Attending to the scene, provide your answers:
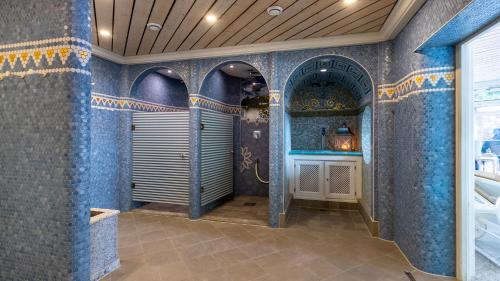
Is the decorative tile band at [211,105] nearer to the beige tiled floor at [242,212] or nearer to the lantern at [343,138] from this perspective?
the beige tiled floor at [242,212]

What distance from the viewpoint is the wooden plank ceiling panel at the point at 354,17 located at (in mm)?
2427

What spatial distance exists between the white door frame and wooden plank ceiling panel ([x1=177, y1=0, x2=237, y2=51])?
219cm

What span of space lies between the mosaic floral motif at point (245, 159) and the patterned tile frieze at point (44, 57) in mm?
3913

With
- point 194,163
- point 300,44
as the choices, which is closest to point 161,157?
point 194,163

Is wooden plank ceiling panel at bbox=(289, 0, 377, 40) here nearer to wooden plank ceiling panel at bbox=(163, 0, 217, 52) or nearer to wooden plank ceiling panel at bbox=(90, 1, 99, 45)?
wooden plank ceiling panel at bbox=(163, 0, 217, 52)

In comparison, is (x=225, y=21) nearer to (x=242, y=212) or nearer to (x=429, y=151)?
(x=429, y=151)

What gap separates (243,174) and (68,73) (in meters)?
4.14

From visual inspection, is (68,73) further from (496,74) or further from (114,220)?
(496,74)

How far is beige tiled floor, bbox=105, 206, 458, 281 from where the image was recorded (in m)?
2.34

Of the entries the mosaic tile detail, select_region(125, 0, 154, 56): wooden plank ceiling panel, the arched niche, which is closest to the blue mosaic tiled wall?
the mosaic tile detail

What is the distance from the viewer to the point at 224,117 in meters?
4.86

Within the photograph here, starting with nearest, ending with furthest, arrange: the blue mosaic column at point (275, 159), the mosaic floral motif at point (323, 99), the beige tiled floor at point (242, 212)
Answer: the blue mosaic column at point (275, 159), the beige tiled floor at point (242, 212), the mosaic floral motif at point (323, 99)

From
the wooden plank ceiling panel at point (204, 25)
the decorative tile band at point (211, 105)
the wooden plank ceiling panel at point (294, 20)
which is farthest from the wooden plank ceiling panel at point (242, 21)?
the decorative tile band at point (211, 105)

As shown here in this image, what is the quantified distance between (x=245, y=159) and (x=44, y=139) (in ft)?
13.1
